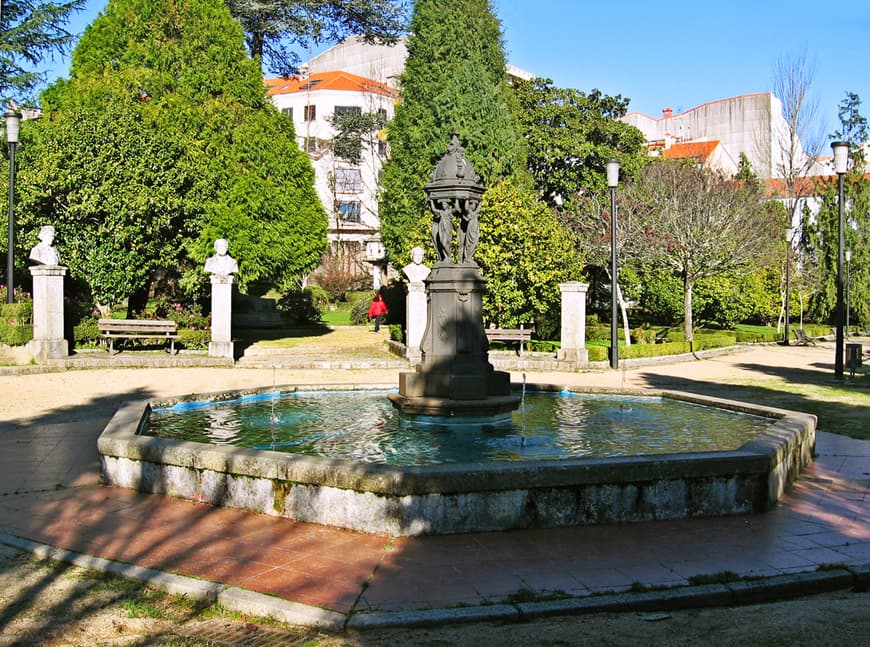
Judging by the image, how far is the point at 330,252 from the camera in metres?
51.2

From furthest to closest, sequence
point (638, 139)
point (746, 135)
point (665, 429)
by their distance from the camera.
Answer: point (746, 135)
point (638, 139)
point (665, 429)

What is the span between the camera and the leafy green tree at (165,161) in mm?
20750

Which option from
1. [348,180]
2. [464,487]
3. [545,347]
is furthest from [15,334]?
[348,180]

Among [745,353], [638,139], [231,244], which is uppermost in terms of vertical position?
[638,139]

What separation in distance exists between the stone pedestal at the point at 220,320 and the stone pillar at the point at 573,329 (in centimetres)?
823

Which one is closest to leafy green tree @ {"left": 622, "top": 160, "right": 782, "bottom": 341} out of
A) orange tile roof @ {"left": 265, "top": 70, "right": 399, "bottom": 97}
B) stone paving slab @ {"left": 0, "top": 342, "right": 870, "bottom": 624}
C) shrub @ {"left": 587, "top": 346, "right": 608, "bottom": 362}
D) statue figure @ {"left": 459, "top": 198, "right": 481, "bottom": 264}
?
shrub @ {"left": 587, "top": 346, "right": 608, "bottom": 362}

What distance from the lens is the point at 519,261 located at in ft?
73.3

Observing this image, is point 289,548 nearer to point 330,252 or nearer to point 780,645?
point 780,645

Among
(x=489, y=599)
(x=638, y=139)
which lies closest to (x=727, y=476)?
(x=489, y=599)

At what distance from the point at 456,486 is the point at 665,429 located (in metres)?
4.60

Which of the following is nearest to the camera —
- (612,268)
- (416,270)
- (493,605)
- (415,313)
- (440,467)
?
(493,605)

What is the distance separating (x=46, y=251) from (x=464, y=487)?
16016mm

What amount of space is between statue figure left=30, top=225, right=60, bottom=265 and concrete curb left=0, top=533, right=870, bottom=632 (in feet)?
49.3

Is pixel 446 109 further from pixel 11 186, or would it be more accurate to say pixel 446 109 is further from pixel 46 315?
pixel 46 315
